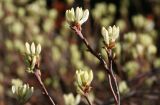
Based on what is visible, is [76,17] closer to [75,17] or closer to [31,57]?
[75,17]

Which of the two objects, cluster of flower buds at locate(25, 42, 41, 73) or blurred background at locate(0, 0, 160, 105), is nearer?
cluster of flower buds at locate(25, 42, 41, 73)

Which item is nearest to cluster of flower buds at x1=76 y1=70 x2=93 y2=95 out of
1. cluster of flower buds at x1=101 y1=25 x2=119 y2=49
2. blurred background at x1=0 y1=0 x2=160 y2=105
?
cluster of flower buds at x1=101 y1=25 x2=119 y2=49

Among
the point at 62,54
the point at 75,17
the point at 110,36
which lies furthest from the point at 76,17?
the point at 62,54

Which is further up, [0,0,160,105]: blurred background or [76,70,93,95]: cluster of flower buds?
[76,70,93,95]: cluster of flower buds

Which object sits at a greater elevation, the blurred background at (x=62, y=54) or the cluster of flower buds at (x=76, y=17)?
the cluster of flower buds at (x=76, y=17)

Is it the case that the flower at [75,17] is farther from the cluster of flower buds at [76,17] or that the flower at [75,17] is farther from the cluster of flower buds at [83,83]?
the cluster of flower buds at [83,83]

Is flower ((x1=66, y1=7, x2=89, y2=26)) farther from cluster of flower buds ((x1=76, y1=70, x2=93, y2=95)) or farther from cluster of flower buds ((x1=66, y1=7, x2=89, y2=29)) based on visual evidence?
cluster of flower buds ((x1=76, y1=70, x2=93, y2=95))

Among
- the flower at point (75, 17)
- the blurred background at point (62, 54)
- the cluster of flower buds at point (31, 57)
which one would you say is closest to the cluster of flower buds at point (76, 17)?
the flower at point (75, 17)

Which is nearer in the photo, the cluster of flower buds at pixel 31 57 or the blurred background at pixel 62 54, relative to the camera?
the cluster of flower buds at pixel 31 57

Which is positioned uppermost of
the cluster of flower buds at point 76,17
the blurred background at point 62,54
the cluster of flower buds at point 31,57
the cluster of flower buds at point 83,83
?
the cluster of flower buds at point 76,17

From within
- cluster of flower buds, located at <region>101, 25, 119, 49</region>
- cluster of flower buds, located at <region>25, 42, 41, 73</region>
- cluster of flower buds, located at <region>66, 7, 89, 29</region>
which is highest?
cluster of flower buds, located at <region>66, 7, 89, 29</region>

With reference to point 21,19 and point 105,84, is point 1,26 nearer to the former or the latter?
point 21,19

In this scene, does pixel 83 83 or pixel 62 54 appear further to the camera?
pixel 62 54
